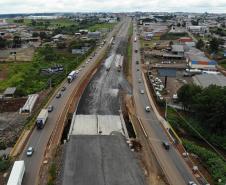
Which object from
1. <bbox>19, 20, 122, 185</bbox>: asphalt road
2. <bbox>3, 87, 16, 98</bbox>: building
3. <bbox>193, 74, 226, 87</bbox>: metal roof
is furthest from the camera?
<bbox>193, 74, 226, 87</bbox>: metal roof

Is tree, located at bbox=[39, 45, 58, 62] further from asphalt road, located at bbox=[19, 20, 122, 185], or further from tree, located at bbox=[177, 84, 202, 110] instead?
tree, located at bbox=[177, 84, 202, 110]

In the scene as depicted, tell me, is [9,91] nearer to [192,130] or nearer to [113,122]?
[113,122]

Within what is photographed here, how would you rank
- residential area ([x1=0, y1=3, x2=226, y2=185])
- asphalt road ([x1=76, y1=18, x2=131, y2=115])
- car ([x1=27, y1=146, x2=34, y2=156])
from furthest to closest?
1. asphalt road ([x1=76, y1=18, x2=131, y2=115])
2. car ([x1=27, y1=146, x2=34, y2=156])
3. residential area ([x1=0, y1=3, x2=226, y2=185])

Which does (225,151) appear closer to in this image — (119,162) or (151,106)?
(151,106)

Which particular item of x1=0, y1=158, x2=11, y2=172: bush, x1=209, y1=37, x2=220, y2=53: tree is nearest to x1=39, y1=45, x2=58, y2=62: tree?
x1=209, y1=37, x2=220, y2=53: tree

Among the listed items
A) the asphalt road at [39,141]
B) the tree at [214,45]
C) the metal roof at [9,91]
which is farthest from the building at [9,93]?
the tree at [214,45]

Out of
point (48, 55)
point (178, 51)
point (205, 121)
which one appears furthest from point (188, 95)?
point (48, 55)

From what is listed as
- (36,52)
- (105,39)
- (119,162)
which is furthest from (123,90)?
(105,39)

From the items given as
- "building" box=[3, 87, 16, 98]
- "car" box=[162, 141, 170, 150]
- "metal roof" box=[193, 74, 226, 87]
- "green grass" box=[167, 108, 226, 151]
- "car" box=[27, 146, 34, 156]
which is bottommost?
"green grass" box=[167, 108, 226, 151]

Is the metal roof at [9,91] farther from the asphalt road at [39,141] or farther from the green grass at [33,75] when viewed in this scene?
the asphalt road at [39,141]
